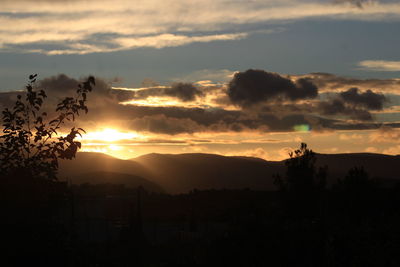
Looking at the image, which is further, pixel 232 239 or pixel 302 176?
pixel 302 176

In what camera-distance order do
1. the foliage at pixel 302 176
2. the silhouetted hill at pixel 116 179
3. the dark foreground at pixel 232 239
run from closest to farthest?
the dark foreground at pixel 232 239 → the foliage at pixel 302 176 → the silhouetted hill at pixel 116 179

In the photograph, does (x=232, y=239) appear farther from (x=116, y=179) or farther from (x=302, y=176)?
(x=116, y=179)

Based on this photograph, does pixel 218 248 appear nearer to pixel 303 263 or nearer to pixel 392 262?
pixel 303 263

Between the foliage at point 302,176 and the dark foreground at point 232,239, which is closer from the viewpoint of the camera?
the dark foreground at point 232,239

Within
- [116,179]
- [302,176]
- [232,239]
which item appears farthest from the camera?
[116,179]

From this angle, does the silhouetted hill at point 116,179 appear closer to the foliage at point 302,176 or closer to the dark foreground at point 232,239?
the foliage at point 302,176

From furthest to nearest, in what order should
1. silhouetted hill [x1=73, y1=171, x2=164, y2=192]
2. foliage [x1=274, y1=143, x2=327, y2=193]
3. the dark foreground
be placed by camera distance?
silhouetted hill [x1=73, y1=171, x2=164, y2=192], foliage [x1=274, y1=143, x2=327, y2=193], the dark foreground

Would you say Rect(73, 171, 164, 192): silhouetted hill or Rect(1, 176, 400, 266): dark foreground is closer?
Rect(1, 176, 400, 266): dark foreground

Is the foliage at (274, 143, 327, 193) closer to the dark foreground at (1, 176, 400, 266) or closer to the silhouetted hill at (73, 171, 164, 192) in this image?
the dark foreground at (1, 176, 400, 266)

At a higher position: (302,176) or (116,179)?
(302,176)

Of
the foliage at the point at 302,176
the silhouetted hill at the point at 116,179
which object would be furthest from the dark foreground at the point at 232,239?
the silhouetted hill at the point at 116,179

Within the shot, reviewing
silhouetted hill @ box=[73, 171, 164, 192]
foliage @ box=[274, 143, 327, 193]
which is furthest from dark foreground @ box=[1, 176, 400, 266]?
silhouetted hill @ box=[73, 171, 164, 192]

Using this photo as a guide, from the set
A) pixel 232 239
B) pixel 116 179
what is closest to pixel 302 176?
pixel 232 239

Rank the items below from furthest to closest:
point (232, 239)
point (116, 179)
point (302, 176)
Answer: point (116, 179) < point (302, 176) < point (232, 239)
